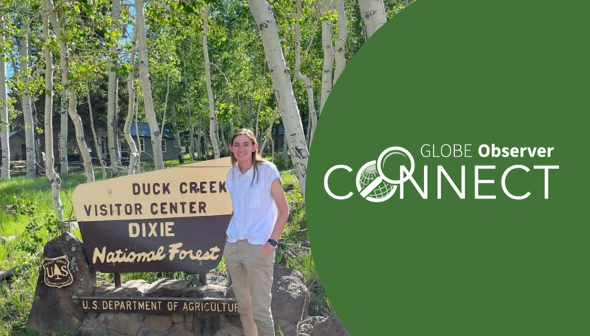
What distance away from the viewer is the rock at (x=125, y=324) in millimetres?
4918

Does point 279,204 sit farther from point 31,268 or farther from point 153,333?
point 31,268

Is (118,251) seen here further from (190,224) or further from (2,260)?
(2,260)

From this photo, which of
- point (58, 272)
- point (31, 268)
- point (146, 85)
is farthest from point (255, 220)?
point (146, 85)

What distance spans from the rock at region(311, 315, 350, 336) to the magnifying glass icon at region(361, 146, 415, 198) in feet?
3.20

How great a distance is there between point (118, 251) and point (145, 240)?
0.89ft

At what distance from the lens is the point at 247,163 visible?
3768 millimetres

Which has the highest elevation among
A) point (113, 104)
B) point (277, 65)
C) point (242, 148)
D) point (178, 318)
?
point (113, 104)

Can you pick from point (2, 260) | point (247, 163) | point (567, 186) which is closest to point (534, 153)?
point (567, 186)

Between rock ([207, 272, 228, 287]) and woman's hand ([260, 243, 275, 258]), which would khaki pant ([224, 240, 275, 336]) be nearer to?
woman's hand ([260, 243, 275, 258])

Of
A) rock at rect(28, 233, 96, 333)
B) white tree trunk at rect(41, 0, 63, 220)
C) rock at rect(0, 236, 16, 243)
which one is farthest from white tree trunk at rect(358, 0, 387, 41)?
rock at rect(0, 236, 16, 243)

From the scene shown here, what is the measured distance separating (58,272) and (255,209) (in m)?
2.36

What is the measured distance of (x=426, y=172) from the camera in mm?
3648

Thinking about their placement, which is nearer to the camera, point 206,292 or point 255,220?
point 255,220
